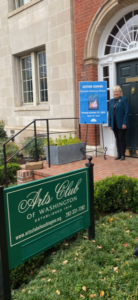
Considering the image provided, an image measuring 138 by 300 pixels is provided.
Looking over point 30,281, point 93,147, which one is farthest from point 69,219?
point 93,147

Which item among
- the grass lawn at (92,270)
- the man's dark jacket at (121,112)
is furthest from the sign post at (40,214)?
the man's dark jacket at (121,112)

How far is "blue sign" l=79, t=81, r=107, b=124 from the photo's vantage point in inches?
250

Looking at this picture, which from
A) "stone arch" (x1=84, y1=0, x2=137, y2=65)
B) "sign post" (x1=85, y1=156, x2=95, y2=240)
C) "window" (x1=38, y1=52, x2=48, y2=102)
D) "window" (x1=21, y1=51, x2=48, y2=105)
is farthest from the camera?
"window" (x1=21, y1=51, x2=48, y2=105)

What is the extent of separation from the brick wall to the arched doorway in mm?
296

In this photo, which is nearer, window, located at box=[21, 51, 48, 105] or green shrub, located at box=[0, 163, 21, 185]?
green shrub, located at box=[0, 163, 21, 185]

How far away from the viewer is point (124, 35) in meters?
6.42

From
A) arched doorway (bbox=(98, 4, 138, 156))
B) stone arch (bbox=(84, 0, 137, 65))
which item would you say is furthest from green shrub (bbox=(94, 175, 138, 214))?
stone arch (bbox=(84, 0, 137, 65))

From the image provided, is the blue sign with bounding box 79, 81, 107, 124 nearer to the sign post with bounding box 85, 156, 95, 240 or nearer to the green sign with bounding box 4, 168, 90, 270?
the sign post with bounding box 85, 156, 95, 240

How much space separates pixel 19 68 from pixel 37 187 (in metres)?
8.66

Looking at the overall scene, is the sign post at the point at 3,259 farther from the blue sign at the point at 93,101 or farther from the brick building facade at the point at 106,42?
the brick building facade at the point at 106,42

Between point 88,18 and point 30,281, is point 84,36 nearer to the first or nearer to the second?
point 88,18

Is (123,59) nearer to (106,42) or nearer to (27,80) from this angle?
(106,42)

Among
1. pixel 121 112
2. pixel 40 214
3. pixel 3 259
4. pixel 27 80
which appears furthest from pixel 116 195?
pixel 27 80

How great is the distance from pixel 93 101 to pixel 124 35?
5.83ft
